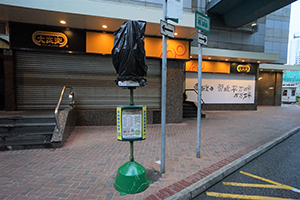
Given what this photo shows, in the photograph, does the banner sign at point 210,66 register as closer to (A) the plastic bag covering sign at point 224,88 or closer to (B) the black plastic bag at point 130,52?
(A) the plastic bag covering sign at point 224,88

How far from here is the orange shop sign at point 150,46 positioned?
23.6ft

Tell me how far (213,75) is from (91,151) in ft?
38.9

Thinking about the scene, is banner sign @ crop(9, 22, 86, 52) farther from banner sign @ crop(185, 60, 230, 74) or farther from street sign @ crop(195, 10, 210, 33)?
banner sign @ crop(185, 60, 230, 74)

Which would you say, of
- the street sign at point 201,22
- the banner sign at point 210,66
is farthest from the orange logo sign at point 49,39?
the banner sign at point 210,66

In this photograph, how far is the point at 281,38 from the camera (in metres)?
17.8

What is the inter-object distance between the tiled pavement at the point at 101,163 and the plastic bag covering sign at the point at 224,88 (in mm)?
7380

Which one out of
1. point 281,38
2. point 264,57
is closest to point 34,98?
point 264,57

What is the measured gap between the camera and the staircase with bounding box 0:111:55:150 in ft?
15.2

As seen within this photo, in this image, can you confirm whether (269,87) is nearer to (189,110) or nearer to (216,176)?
(189,110)

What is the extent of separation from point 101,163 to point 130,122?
66.7 inches

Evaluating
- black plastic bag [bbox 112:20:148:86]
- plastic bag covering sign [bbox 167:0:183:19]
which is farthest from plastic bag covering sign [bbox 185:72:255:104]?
black plastic bag [bbox 112:20:148:86]

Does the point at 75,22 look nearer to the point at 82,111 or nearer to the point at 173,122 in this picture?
the point at 82,111

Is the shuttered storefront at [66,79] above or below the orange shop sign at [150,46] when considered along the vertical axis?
below

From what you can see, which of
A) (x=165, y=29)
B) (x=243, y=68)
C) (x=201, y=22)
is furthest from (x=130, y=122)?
(x=243, y=68)
